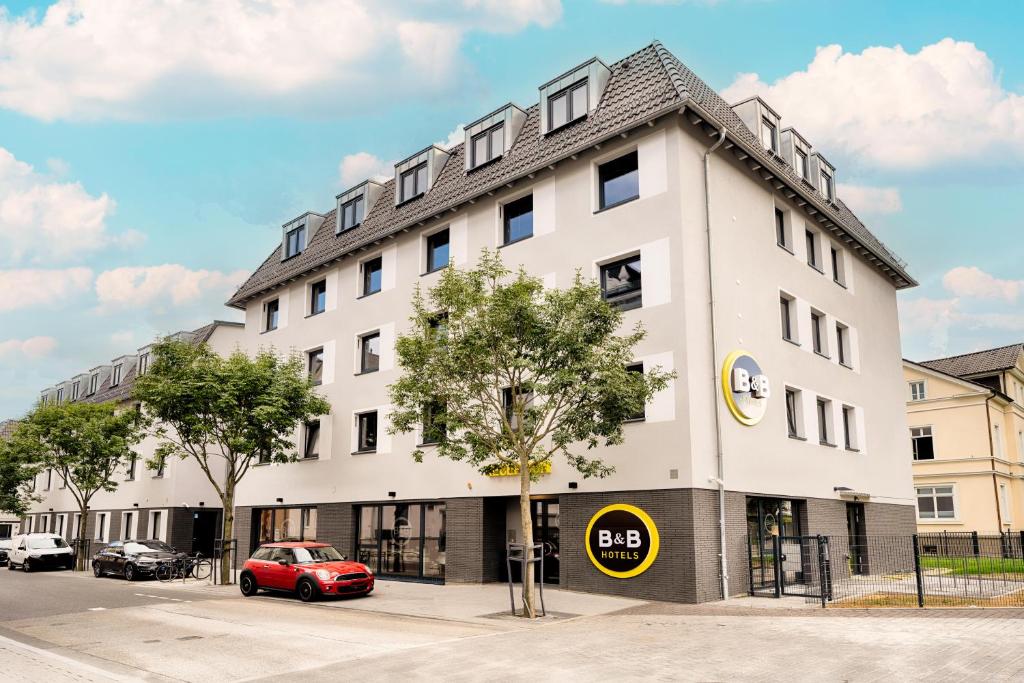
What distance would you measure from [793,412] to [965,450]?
2274 centimetres

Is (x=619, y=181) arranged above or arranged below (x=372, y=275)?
above

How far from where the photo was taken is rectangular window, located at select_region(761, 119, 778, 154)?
24.3 meters

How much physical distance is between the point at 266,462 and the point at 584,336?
1473 cm

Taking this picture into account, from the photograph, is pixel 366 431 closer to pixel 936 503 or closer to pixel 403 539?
pixel 403 539

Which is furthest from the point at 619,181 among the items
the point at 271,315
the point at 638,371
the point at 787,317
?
the point at 271,315

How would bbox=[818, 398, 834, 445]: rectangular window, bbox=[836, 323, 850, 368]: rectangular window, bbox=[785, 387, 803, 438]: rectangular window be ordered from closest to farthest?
bbox=[785, 387, 803, 438]: rectangular window, bbox=[818, 398, 834, 445]: rectangular window, bbox=[836, 323, 850, 368]: rectangular window

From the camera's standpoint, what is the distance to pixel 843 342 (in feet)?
85.5

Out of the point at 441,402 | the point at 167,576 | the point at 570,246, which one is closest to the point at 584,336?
the point at 441,402

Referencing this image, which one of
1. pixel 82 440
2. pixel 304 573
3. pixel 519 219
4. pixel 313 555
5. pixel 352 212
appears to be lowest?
pixel 304 573

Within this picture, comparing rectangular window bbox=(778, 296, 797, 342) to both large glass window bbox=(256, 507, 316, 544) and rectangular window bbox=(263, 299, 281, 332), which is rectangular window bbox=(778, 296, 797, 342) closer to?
large glass window bbox=(256, 507, 316, 544)

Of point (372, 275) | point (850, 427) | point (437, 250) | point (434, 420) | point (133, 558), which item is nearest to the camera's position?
point (434, 420)

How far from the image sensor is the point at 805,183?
2555 cm

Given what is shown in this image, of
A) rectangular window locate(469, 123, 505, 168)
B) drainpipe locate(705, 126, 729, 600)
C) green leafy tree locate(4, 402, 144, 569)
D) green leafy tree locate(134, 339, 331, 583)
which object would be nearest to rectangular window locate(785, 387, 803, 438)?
drainpipe locate(705, 126, 729, 600)

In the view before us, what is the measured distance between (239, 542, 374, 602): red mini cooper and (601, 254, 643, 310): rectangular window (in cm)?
940
